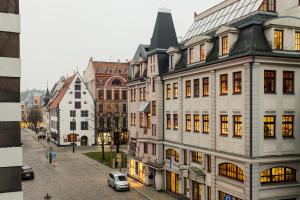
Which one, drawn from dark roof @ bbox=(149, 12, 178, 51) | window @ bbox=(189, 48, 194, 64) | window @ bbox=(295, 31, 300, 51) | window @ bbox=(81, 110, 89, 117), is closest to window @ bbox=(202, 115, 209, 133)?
window @ bbox=(189, 48, 194, 64)

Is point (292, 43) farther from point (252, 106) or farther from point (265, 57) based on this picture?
point (252, 106)

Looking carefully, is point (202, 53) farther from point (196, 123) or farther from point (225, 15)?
point (225, 15)

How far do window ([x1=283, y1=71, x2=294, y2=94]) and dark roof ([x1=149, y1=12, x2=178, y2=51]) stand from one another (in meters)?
15.9

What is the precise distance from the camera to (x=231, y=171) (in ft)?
84.4

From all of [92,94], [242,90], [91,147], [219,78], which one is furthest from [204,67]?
[92,94]

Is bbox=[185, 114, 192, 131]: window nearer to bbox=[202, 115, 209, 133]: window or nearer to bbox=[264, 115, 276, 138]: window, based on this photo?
bbox=[202, 115, 209, 133]: window

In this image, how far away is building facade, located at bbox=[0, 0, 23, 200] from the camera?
386 inches

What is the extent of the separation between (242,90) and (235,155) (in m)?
4.41

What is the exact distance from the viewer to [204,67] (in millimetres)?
28438

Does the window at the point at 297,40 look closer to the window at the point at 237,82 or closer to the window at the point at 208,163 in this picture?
the window at the point at 237,82

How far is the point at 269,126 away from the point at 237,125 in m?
2.13

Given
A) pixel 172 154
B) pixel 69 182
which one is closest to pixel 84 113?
pixel 69 182

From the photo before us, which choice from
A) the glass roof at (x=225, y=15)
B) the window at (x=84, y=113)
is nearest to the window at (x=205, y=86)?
the glass roof at (x=225, y=15)

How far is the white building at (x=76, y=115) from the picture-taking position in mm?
77062
